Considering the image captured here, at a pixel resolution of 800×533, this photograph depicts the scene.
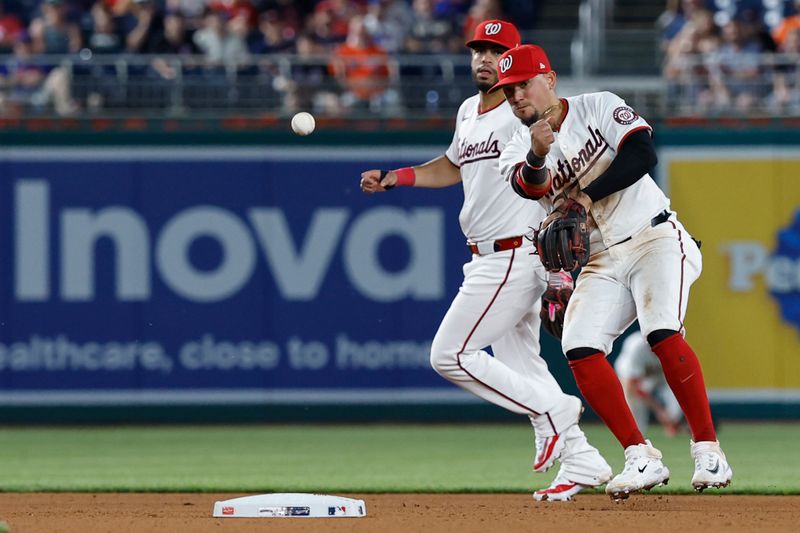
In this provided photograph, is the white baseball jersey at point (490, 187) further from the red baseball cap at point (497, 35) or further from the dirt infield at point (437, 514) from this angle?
the dirt infield at point (437, 514)

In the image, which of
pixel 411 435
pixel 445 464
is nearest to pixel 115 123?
pixel 411 435

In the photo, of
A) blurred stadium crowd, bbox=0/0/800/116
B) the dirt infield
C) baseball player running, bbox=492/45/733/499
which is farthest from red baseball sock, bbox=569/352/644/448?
blurred stadium crowd, bbox=0/0/800/116

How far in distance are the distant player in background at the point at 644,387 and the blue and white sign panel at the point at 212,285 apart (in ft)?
4.96

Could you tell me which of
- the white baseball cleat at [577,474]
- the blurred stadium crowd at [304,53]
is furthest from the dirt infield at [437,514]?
the blurred stadium crowd at [304,53]

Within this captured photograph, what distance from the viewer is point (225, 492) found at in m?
7.99

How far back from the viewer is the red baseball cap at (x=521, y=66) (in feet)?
21.2

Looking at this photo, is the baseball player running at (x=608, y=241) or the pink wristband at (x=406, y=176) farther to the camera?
the pink wristband at (x=406, y=176)

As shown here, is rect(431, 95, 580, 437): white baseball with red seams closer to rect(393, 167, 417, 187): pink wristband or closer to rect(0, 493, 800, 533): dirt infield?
rect(393, 167, 417, 187): pink wristband

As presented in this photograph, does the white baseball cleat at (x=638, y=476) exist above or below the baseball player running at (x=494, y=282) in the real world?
below

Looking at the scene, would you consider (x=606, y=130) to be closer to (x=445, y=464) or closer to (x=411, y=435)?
(x=445, y=464)

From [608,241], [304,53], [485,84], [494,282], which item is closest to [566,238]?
[608,241]

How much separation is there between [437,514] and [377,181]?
1.83 m

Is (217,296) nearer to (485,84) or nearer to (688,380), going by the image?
(485,84)

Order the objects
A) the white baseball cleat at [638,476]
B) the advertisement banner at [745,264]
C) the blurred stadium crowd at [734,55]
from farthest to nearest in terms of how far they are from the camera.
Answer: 1. the blurred stadium crowd at [734,55]
2. the advertisement banner at [745,264]
3. the white baseball cleat at [638,476]
